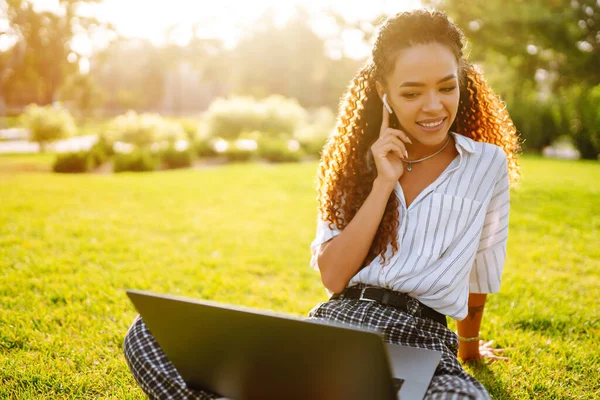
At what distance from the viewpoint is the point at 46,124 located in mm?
15641

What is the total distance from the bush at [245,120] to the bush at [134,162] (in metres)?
5.83

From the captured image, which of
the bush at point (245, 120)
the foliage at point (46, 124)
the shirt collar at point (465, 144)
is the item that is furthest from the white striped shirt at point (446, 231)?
the bush at point (245, 120)

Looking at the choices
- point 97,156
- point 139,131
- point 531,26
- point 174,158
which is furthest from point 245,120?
point 531,26

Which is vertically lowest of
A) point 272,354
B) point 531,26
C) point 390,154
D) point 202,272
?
point 202,272

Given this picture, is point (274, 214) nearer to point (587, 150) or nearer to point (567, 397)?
point (567, 397)

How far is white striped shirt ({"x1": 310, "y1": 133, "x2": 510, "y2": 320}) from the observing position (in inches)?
79.9

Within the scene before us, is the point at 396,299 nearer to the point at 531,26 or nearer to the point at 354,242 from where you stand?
the point at 354,242

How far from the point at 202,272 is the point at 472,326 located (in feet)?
8.49

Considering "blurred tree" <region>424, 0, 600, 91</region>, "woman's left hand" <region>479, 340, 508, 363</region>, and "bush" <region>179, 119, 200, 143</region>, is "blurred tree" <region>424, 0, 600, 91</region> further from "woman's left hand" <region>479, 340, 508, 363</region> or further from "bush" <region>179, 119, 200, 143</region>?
"bush" <region>179, 119, 200, 143</region>

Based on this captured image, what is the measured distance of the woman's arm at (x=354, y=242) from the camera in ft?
6.74

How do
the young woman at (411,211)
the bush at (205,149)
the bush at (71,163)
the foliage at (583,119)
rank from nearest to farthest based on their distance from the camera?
the young woman at (411,211) < the bush at (71,163) < the foliage at (583,119) < the bush at (205,149)

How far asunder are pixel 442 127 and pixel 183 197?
6659 mm

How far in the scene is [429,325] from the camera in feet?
6.66

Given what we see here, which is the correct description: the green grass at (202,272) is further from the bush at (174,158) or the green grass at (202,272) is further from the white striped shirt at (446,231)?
the bush at (174,158)
